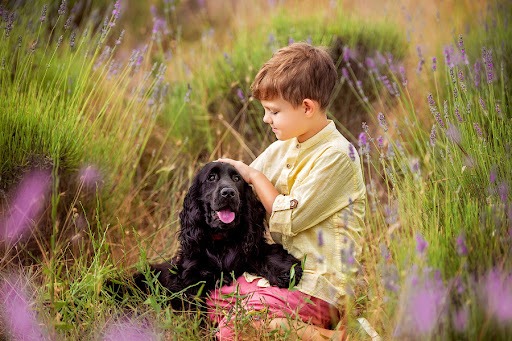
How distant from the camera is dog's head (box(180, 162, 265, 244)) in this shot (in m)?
2.66

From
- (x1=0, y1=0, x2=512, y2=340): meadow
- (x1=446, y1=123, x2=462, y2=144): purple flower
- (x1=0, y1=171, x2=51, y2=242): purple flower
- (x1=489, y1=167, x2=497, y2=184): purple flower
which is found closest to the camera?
(x1=0, y1=0, x2=512, y2=340): meadow

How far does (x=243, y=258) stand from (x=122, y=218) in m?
1.13

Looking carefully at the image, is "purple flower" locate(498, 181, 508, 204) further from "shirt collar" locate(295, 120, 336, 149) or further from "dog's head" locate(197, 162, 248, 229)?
"dog's head" locate(197, 162, 248, 229)

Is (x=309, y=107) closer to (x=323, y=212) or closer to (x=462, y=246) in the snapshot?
(x=323, y=212)

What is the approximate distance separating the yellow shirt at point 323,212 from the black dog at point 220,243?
9 centimetres

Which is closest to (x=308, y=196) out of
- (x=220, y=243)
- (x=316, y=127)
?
(x=316, y=127)

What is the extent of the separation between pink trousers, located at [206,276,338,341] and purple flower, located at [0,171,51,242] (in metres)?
1.02

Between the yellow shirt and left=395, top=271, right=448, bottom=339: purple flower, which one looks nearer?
left=395, top=271, right=448, bottom=339: purple flower

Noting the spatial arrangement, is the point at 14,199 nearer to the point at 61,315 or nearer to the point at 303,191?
the point at 61,315

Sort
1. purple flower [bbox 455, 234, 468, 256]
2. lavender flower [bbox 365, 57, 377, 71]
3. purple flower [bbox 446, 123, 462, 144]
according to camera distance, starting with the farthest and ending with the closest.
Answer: lavender flower [bbox 365, 57, 377, 71] → purple flower [bbox 446, 123, 462, 144] → purple flower [bbox 455, 234, 468, 256]

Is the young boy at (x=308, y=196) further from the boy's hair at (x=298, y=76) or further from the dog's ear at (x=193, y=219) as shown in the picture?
the dog's ear at (x=193, y=219)

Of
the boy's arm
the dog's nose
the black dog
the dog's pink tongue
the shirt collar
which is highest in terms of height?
the shirt collar

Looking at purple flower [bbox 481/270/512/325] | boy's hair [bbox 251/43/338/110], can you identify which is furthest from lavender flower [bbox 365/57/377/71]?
purple flower [bbox 481/270/512/325]

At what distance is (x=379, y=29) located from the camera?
4926 millimetres
